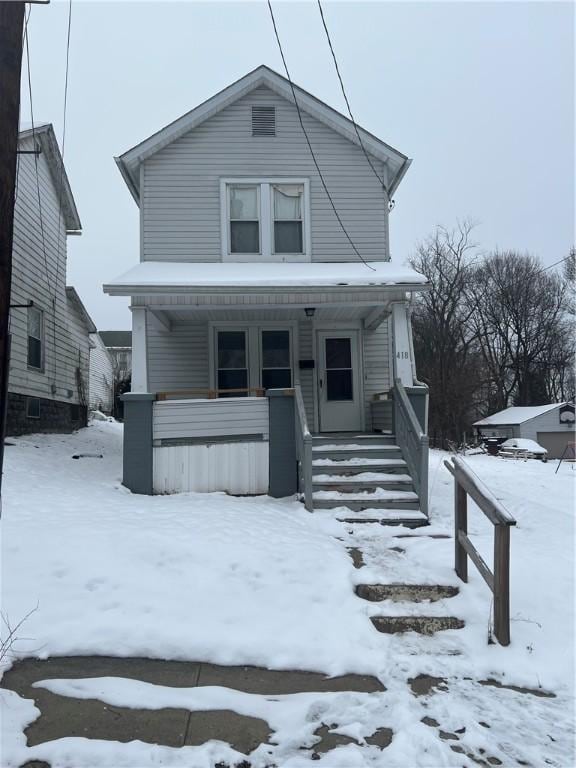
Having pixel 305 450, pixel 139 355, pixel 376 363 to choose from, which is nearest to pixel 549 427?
pixel 376 363

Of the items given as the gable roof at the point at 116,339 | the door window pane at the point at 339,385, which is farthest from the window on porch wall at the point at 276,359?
the gable roof at the point at 116,339

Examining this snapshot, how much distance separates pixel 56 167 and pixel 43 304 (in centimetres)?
368

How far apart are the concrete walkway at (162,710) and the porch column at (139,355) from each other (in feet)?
17.2

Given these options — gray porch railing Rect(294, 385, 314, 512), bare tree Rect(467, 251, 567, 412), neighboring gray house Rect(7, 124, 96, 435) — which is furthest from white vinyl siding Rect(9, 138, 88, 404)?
bare tree Rect(467, 251, 567, 412)

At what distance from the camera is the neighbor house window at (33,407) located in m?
12.9

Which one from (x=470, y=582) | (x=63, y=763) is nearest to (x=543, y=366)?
(x=470, y=582)

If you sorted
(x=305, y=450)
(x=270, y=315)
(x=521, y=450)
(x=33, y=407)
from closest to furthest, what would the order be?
(x=305, y=450), (x=270, y=315), (x=33, y=407), (x=521, y=450)

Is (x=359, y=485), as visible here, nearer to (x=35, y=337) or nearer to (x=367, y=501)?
(x=367, y=501)

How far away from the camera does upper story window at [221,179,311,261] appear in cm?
1080

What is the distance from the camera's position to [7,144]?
11.6 feet

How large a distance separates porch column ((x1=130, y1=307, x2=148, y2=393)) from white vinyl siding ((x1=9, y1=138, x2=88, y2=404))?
4.40 m

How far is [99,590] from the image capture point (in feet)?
14.8

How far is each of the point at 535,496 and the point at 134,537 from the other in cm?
793

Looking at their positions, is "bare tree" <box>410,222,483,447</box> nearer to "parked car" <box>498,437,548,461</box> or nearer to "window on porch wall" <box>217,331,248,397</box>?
"parked car" <box>498,437,548,461</box>
